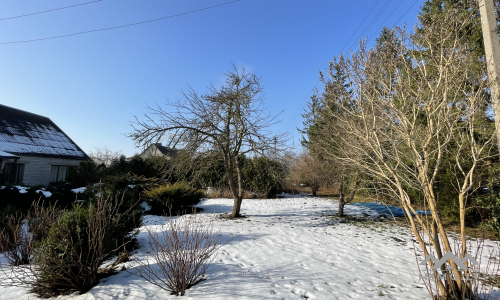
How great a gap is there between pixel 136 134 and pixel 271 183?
9.34 meters

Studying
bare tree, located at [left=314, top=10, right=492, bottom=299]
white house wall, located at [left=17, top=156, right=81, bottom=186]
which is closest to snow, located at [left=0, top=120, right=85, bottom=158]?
white house wall, located at [left=17, top=156, right=81, bottom=186]

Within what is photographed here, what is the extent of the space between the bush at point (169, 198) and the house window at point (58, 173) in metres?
9.54

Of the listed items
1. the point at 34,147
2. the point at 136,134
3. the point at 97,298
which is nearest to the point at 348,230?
the point at 97,298

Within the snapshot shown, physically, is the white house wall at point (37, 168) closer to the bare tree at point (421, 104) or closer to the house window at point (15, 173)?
the house window at point (15, 173)

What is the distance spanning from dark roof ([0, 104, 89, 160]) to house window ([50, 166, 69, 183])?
2.86ft

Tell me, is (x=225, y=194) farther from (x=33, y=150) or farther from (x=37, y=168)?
(x=33, y=150)

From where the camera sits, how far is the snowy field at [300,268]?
11.0 ft

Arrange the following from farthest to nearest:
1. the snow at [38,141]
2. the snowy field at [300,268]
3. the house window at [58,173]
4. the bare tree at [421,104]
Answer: the house window at [58,173] → the snow at [38,141] → the snowy field at [300,268] → the bare tree at [421,104]

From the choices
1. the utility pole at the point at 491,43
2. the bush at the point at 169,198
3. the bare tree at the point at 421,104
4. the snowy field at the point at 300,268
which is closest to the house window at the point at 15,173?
the bush at the point at 169,198

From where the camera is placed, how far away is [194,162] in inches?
337

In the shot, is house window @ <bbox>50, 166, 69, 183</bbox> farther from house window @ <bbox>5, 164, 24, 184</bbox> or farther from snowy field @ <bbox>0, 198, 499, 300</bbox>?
snowy field @ <bbox>0, 198, 499, 300</bbox>

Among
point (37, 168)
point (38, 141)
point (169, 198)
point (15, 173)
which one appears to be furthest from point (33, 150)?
point (169, 198)

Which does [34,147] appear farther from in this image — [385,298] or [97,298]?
[385,298]

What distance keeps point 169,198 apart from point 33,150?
10756 millimetres
